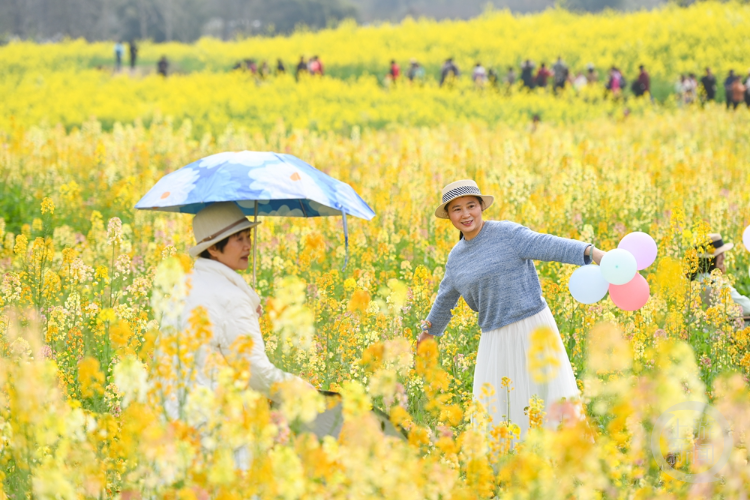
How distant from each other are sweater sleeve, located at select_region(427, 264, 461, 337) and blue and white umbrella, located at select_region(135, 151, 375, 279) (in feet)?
2.28

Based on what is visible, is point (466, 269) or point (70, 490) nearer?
point (70, 490)

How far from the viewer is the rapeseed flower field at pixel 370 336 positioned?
2230 mm

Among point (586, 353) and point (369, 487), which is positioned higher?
point (369, 487)

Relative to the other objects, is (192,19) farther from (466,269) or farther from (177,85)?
(466,269)

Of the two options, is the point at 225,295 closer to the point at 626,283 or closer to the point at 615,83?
the point at 626,283

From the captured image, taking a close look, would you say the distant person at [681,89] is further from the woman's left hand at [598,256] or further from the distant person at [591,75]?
the woman's left hand at [598,256]

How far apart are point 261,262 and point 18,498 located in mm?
3542

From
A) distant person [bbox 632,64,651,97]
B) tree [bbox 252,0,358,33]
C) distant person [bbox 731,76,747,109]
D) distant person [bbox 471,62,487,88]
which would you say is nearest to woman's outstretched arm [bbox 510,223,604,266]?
distant person [bbox 731,76,747,109]

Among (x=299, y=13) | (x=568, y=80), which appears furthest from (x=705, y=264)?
(x=299, y=13)

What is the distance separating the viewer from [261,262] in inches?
258

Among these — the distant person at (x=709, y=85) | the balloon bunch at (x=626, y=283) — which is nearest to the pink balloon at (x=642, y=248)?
the balloon bunch at (x=626, y=283)

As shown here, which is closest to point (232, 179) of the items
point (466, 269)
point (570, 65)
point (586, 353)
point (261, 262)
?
point (466, 269)

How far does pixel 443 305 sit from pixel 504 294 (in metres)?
0.43

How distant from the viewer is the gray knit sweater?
12.0 ft
